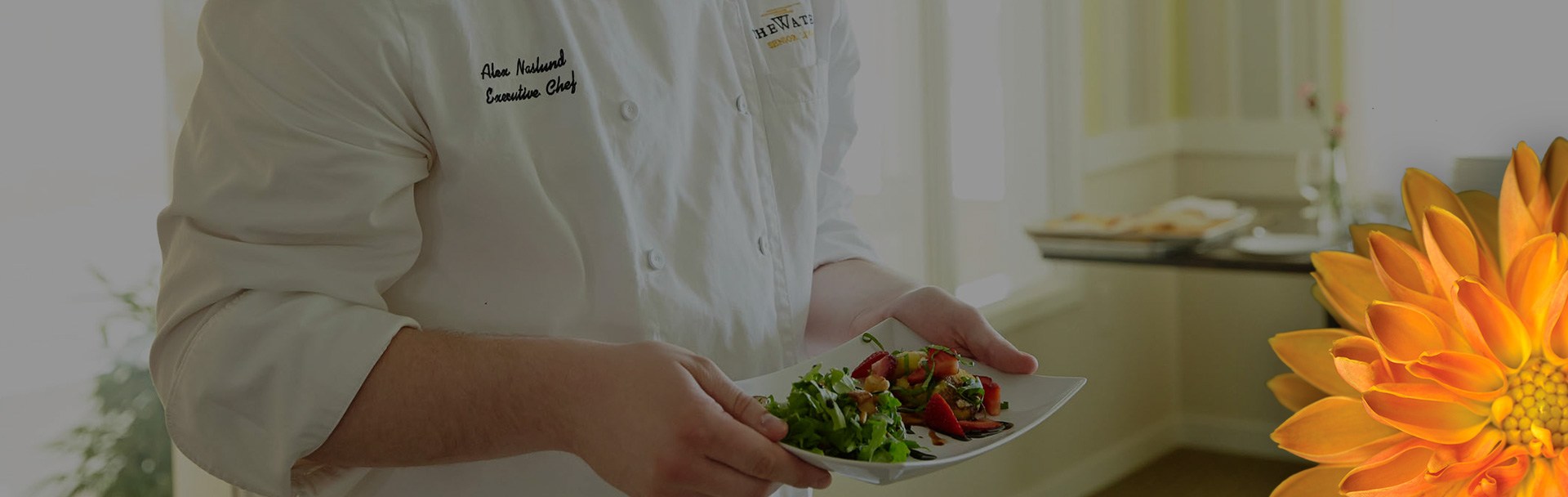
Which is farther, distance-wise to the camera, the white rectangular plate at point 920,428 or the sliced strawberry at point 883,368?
the sliced strawberry at point 883,368

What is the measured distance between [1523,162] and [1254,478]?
3719mm

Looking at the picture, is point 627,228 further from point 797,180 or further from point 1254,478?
point 1254,478

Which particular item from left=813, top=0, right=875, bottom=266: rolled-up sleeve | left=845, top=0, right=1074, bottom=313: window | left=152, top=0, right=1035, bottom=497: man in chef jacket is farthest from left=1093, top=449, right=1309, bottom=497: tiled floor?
left=152, top=0, right=1035, bottom=497: man in chef jacket

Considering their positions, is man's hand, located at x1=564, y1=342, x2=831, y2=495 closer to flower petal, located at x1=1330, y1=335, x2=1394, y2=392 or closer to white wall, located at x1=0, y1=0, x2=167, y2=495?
flower petal, located at x1=1330, y1=335, x2=1394, y2=392

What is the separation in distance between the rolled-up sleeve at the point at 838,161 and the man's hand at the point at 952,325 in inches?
5.0

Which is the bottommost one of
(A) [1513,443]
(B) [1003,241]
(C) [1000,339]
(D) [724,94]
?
(B) [1003,241]

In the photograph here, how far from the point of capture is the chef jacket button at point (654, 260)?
1.03 m

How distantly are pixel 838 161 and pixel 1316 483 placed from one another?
3.06 ft

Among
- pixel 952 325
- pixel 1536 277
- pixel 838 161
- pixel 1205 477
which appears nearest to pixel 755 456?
pixel 952 325

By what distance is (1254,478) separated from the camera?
12.8ft

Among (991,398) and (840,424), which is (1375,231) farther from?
(991,398)

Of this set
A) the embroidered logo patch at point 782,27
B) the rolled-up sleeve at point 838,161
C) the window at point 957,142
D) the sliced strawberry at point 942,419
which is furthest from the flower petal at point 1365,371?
the window at point 957,142

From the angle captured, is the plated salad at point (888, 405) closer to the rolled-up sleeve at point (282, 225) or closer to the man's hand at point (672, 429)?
the man's hand at point (672, 429)

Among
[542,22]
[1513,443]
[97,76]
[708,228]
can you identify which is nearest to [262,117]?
[542,22]
